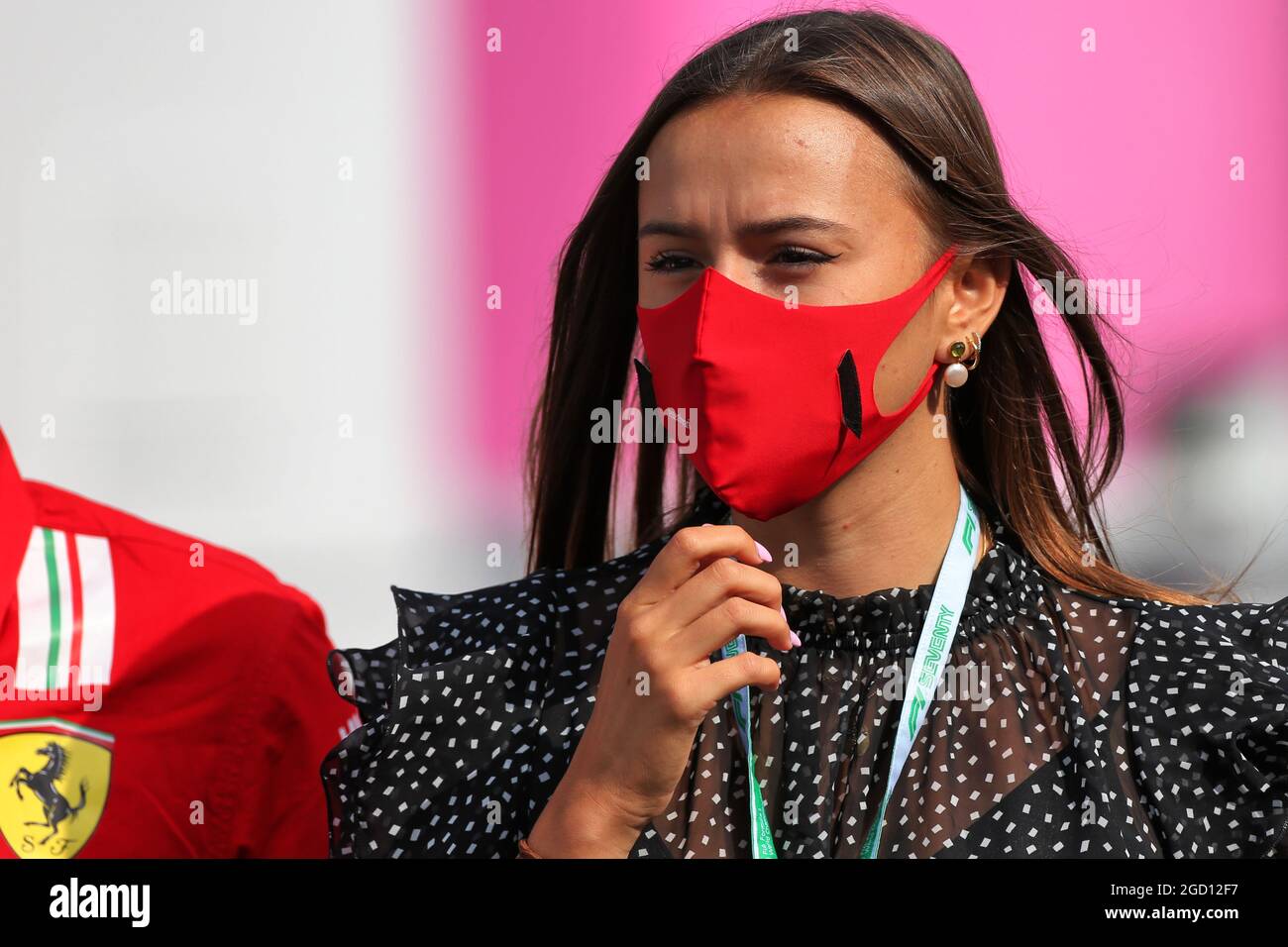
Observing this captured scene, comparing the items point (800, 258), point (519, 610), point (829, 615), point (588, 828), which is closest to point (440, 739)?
point (519, 610)

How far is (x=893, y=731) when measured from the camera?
212 cm

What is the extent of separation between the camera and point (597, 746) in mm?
1957

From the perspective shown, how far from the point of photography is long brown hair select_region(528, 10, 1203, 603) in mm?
2189

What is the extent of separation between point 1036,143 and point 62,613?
2.80 meters

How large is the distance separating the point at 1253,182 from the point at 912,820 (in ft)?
9.72

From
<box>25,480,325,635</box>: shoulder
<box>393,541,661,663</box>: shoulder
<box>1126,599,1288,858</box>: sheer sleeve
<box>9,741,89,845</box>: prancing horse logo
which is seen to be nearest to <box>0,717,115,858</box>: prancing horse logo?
<box>9,741,89,845</box>: prancing horse logo

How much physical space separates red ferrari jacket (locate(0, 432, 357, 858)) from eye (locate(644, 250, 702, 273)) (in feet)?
2.79

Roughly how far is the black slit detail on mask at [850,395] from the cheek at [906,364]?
0.04m

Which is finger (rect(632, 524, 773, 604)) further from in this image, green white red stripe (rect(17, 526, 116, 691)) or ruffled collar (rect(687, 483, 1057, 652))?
green white red stripe (rect(17, 526, 116, 691))

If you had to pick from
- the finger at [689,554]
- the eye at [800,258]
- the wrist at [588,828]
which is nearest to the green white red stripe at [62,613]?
the wrist at [588,828]

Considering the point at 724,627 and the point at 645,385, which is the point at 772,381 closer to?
the point at 645,385
